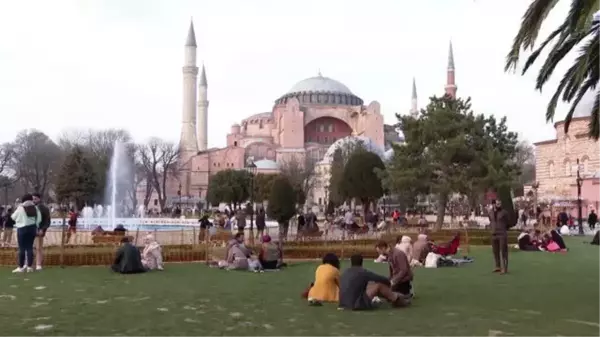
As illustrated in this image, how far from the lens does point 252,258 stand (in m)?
11.8

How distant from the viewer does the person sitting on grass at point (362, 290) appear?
7277mm

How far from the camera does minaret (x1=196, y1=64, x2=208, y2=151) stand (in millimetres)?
84000

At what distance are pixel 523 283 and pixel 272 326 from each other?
486 cm

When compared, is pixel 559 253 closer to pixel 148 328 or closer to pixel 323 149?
pixel 148 328

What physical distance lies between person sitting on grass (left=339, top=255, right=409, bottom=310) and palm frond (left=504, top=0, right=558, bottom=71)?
9.63 feet

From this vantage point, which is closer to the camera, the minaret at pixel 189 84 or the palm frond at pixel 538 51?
the palm frond at pixel 538 51

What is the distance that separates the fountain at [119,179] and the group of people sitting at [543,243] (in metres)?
35.3

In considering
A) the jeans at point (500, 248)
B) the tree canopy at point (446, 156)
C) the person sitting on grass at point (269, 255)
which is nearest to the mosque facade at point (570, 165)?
the tree canopy at point (446, 156)

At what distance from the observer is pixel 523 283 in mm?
9656

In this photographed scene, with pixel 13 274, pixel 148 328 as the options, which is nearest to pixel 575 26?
pixel 148 328

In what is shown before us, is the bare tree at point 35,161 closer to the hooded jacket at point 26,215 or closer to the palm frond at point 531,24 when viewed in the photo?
the hooded jacket at point 26,215

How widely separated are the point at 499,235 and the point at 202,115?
2970 inches

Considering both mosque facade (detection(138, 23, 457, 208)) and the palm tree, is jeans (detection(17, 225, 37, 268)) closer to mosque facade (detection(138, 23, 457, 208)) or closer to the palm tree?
the palm tree

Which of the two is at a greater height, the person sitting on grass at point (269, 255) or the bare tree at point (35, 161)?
the bare tree at point (35, 161)
